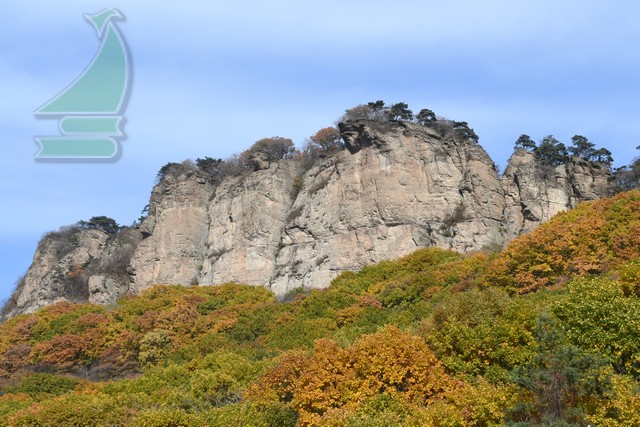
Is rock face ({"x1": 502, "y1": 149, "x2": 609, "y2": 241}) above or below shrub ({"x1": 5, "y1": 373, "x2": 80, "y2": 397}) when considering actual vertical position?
above

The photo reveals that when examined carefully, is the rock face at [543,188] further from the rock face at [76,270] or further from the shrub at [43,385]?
the rock face at [76,270]

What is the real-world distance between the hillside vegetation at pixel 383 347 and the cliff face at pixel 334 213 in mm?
3700

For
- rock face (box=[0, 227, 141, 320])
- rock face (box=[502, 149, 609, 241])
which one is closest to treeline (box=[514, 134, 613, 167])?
rock face (box=[502, 149, 609, 241])

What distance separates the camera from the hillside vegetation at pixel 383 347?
2461 cm

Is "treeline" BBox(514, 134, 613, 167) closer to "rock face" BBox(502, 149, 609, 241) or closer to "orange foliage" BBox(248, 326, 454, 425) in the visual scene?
"rock face" BBox(502, 149, 609, 241)

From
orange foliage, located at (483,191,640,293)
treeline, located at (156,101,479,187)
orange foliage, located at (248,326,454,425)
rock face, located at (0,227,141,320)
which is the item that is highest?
treeline, located at (156,101,479,187)

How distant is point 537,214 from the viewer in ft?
218

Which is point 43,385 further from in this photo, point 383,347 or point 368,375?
point 383,347

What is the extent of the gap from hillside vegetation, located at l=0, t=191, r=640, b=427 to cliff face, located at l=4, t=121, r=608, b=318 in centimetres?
370

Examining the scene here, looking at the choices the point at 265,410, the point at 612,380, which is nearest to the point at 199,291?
the point at 265,410

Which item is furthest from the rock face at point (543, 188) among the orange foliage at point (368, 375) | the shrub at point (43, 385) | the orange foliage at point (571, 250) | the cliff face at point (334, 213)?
the orange foliage at point (368, 375)

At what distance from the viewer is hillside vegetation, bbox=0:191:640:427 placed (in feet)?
80.7

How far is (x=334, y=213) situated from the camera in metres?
68.8

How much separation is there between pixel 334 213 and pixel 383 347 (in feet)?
128
